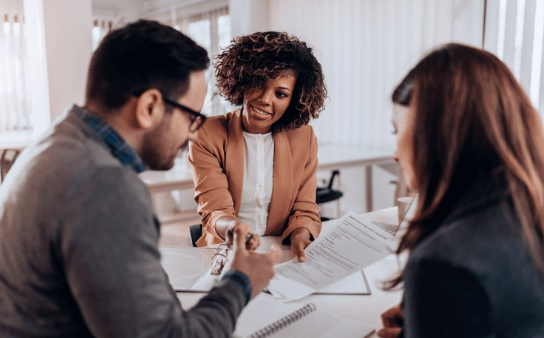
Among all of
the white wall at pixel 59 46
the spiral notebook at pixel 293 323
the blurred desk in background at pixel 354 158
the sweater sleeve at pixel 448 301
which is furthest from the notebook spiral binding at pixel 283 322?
the white wall at pixel 59 46

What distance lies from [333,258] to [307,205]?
0.50 metres

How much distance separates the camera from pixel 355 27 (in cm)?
377

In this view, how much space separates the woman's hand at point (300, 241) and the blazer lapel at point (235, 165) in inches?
11.8

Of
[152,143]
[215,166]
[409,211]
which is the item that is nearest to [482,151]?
[152,143]

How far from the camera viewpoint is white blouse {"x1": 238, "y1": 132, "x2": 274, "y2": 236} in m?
1.68

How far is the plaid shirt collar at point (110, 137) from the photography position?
684mm

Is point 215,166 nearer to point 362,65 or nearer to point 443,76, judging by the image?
point 443,76

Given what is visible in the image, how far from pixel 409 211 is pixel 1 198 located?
1224 millimetres

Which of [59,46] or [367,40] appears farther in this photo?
[367,40]

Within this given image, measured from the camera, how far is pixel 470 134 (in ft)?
1.99

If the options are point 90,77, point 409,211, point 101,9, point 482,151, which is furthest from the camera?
point 101,9

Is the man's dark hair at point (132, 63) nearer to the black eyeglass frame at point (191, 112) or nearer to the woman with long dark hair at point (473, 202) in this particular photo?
the black eyeglass frame at point (191, 112)

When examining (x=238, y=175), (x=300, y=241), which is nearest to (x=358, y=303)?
(x=300, y=241)

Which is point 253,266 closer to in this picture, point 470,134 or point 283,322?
point 283,322
